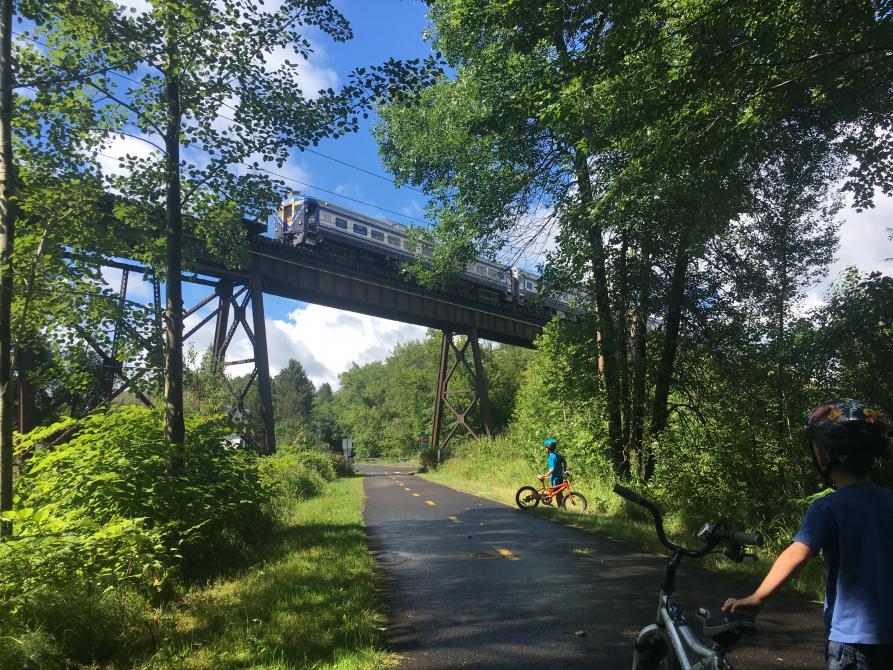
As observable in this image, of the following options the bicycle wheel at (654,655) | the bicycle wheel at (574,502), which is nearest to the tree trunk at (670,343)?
the bicycle wheel at (574,502)

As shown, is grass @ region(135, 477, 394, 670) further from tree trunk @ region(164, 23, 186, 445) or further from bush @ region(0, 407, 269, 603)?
tree trunk @ region(164, 23, 186, 445)

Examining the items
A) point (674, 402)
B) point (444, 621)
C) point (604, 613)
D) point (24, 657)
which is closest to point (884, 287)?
point (674, 402)

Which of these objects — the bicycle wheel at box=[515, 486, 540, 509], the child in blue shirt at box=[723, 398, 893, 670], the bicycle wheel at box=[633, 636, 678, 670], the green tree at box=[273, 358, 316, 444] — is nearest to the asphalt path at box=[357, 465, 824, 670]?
the bicycle wheel at box=[633, 636, 678, 670]

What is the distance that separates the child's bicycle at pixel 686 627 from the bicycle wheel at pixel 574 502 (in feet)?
35.4

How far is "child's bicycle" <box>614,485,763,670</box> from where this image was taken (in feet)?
5.97

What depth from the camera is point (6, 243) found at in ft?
18.1

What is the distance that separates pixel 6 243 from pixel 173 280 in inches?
93.8

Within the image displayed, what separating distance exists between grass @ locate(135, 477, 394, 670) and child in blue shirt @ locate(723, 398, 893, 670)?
290cm

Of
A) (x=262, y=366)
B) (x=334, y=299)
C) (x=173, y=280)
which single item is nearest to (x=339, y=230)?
(x=334, y=299)

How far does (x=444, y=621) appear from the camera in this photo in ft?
16.6

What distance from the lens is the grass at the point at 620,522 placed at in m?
6.51

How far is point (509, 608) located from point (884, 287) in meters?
6.54

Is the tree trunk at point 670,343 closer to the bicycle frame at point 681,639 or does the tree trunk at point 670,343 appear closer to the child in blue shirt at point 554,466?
the child in blue shirt at point 554,466

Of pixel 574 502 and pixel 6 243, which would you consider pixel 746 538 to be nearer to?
pixel 6 243
